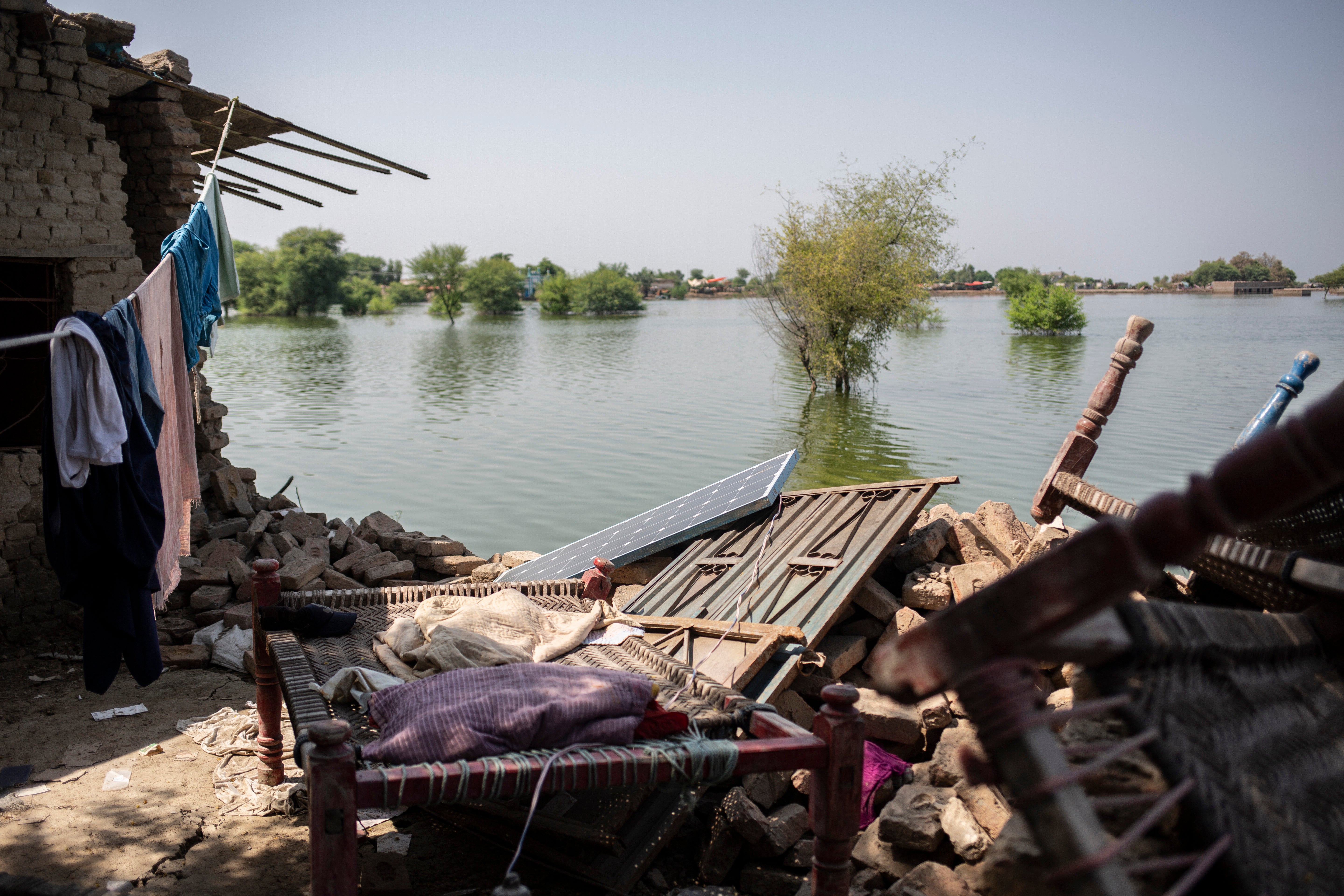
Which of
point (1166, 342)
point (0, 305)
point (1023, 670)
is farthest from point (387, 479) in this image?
point (1166, 342)

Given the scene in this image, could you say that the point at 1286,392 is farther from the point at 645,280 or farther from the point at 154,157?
the point at 645,280

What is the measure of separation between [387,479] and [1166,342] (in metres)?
39.6

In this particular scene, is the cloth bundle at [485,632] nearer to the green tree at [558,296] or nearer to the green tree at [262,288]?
the green tree at [262,288]

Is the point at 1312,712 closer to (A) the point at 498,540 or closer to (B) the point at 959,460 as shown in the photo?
(A) the point at 498,540

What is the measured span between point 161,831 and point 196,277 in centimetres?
342

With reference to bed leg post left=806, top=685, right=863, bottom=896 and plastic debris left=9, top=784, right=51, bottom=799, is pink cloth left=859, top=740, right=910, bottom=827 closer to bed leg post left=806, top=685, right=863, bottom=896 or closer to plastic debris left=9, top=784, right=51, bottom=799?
bed leg post left=806, top=685, right=863, bottom=896

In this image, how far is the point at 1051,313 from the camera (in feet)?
155

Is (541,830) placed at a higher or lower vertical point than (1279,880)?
lower

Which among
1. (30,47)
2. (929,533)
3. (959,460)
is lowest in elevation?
(959,460)

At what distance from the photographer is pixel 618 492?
1445cm

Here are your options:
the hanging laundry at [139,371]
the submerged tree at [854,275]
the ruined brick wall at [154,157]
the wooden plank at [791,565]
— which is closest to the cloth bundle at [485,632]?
the wooden plank at [791,565]

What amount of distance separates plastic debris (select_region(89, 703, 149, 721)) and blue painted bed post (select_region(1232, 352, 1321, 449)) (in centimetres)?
715

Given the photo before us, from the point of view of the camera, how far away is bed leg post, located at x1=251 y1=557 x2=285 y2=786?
15.3 feet

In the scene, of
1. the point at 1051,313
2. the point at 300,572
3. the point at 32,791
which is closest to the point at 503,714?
the point at 32,791
